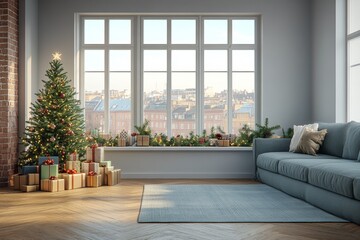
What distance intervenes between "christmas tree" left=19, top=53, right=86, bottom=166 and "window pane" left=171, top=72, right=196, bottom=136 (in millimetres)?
1867

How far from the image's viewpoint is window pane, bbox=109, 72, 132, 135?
29.0ft

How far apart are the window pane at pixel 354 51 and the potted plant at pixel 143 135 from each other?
3.38 m

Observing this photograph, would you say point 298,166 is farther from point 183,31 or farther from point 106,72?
point 106,72

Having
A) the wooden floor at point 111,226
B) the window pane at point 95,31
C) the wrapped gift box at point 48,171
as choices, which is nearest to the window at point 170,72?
the window pane at point 95,31

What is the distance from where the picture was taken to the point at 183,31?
8891 millimetres

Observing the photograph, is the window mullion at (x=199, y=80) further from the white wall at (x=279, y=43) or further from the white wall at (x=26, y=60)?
the white wall at (x=26, y=60)

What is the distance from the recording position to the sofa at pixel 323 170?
4699 mm

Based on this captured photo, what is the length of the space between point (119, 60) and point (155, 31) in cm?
80

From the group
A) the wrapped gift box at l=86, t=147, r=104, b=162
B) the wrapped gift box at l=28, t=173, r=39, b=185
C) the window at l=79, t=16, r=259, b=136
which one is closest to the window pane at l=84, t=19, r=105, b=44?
the window at l=79, t=16, r=259, b=136

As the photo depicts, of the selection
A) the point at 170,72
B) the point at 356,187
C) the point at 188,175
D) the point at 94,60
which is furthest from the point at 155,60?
the point at 356,187

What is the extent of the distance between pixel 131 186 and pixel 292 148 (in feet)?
7.82

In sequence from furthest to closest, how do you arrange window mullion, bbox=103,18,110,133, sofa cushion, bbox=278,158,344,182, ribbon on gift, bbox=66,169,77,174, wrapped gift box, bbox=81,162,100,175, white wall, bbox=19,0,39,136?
window mullion, bbox=103,18,110,133
white wall, bbox=19,0,39,136
wrapped gift box, bbox=81,162,100,175
ribbon on gift, bbox=66,169,77,174
sofa cushion, bbox=278,158,344,182

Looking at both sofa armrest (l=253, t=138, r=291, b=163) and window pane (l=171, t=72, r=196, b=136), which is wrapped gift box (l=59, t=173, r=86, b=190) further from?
sofa armrest (l=253, t=138, r=291, b=163)

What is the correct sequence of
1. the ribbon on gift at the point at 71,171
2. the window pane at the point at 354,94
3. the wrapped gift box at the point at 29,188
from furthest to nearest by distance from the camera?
the window pane at the point at 354,94, the ribbon on gift at the point at 71,171, the wrapped gift box at the point at 29,188
